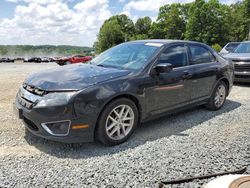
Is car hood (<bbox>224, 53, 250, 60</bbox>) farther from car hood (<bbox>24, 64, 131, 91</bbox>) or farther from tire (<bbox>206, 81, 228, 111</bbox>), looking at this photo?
car hood (<bbox>24, 64, 131, 91</bbox>)

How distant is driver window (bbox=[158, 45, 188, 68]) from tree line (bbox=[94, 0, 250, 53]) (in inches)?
1567

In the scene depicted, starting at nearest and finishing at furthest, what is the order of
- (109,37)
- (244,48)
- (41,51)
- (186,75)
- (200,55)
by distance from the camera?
(186,75)
(200,55)
(244,48)
(109,37)
(41,51)

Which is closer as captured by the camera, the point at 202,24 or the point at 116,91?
the point at 116,91

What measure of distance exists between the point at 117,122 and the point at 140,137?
579 mm

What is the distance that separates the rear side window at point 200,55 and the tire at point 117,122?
1.86 meters

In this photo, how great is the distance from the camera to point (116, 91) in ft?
12.3

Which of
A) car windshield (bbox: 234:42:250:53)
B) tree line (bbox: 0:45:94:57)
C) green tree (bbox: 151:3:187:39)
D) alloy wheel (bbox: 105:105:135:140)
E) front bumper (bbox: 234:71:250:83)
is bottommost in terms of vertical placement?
alloy wheel (bbox: 105:105:135:140)

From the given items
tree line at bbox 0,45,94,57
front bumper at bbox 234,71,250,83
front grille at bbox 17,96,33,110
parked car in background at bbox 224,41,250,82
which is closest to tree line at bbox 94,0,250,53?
tree line at bbox 0,45,94,57

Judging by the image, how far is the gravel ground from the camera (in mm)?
3029

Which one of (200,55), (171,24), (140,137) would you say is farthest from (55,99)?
(171,24)

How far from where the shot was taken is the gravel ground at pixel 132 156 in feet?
9.94

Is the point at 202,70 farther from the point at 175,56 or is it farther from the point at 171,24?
the point at 171,24

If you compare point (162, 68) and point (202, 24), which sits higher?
point (202, 24)

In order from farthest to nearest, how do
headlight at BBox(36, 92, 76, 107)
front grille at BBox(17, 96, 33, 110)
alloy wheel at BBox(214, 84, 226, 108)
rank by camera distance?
1. alloy wheel at BBox(214, 84, 226, 108)
2. front grille at BBox(17, 96, 33, 110)
3. headlight at BBox(36, 92, 76, 107)
